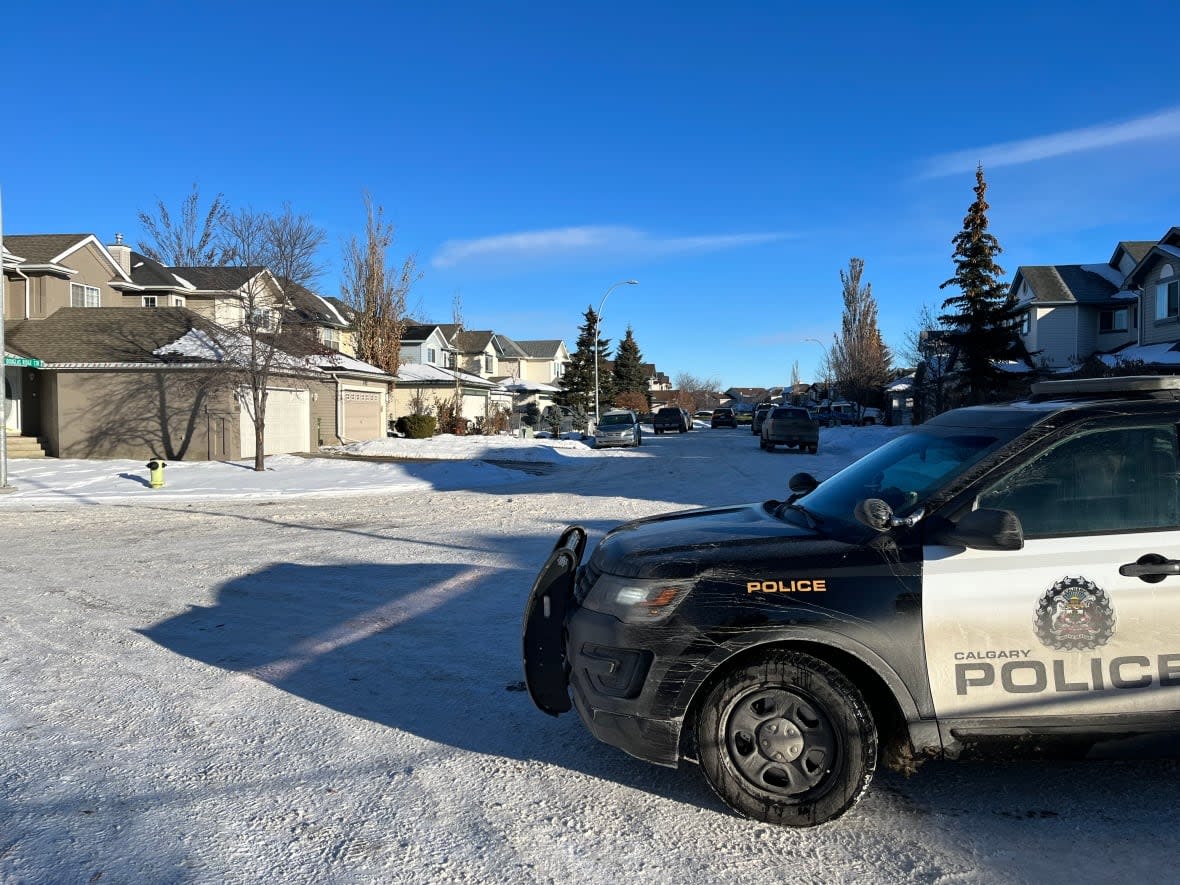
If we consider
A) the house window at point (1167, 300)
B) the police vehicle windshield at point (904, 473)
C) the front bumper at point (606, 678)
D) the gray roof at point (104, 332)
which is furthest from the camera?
the house window at point (1167, 300)

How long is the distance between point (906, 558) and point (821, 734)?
0.80 m

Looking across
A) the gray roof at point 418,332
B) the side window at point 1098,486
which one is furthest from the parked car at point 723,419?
the side window at point 1098,486

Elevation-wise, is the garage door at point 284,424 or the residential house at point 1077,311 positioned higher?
the residential house at point 1077,311

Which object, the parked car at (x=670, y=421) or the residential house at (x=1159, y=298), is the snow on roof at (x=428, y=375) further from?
the residential house at (x=1159, y=298)

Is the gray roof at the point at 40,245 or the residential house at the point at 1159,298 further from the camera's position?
the residential house at the point at 1159,298

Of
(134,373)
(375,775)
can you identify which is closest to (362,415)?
(134,373)

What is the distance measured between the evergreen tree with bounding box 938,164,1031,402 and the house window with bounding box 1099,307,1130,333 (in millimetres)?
10462

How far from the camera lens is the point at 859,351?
69.4 metres

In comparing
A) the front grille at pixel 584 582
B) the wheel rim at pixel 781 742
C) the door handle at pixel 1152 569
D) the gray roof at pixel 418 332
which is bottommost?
the wheel rim at pixel 781 742

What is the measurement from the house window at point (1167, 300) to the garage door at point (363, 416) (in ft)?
98.7

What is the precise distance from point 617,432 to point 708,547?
110 feet

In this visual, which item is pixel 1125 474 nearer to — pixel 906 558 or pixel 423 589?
pixel 906 558

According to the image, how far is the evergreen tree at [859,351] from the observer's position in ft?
213

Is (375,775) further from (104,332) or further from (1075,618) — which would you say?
(104,332)
